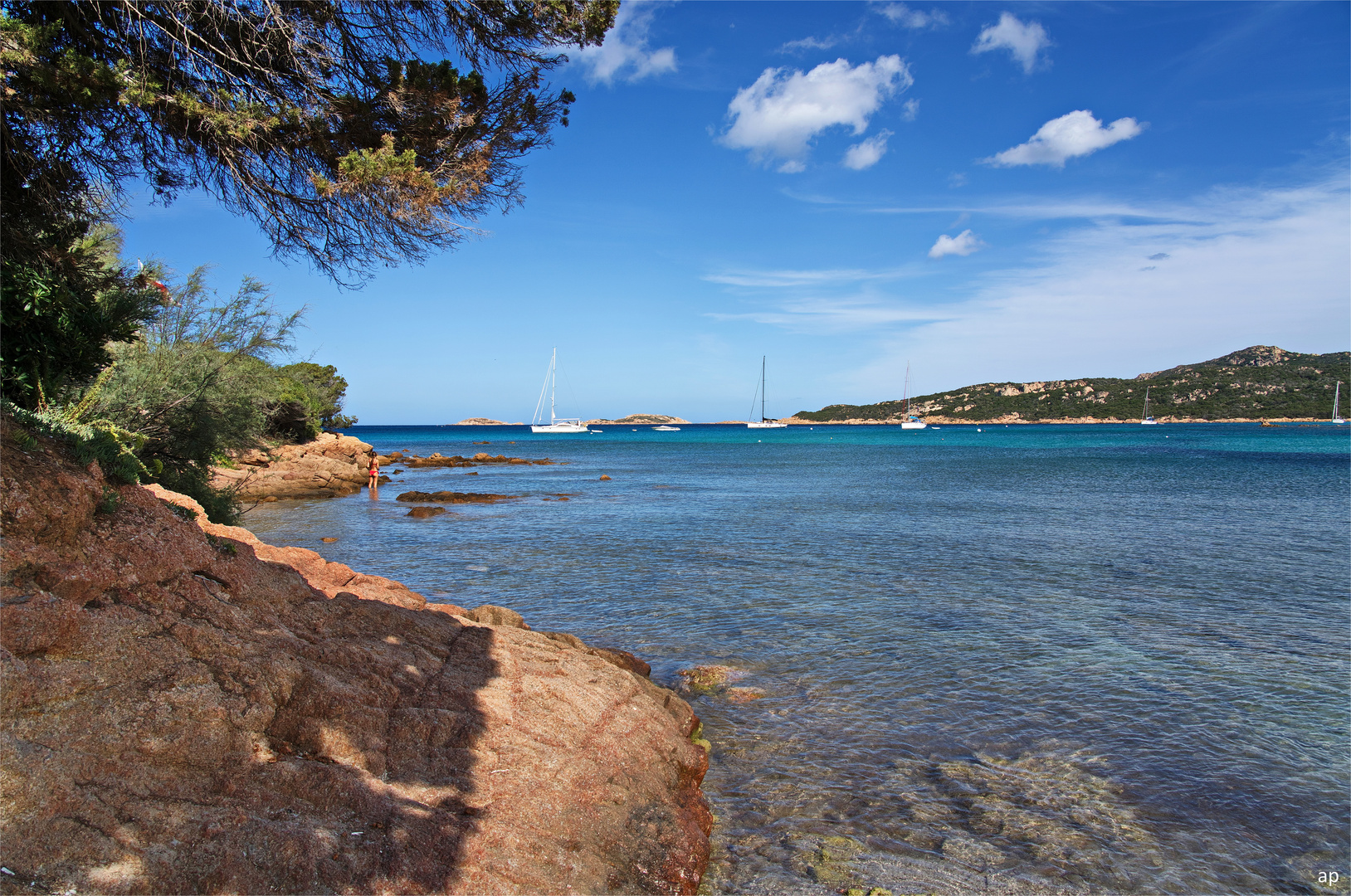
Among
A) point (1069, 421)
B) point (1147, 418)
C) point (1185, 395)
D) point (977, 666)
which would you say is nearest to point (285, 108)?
point (977, 666)

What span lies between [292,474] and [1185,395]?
15897 centimetres

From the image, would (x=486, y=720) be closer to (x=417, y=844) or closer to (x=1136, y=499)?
(x=417, y=844)

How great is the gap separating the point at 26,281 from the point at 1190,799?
12803 mm

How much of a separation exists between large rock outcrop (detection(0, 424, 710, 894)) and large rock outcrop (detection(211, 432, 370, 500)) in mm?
23239

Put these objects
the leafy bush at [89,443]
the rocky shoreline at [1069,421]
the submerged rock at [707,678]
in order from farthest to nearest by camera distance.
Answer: the rocky shoreline at [1069,421] < the submerged rock at [707,678] < the leafy bush at [89,443]

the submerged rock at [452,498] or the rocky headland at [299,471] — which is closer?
the rocky headland at [299,471]

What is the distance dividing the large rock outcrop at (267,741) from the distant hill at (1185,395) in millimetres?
153958

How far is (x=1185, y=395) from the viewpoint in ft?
461

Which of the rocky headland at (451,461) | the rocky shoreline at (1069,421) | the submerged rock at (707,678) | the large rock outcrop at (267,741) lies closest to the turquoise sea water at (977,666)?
the submerged rock at (707,678)

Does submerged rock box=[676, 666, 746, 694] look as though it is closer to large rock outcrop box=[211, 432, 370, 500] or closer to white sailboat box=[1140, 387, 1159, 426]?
large rock outcrop box=[211, 432, 370, 500]

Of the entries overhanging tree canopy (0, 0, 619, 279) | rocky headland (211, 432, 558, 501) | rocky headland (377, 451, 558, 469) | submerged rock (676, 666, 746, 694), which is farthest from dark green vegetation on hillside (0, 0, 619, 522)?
rocky headland (377, 451, 558, 469)

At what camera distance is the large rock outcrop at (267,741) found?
3.35 meters

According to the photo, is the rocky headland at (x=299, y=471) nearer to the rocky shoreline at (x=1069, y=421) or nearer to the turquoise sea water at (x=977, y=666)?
the turquoise sea water at (x=977, y=666)

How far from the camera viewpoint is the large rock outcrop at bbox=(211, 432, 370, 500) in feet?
92.5
